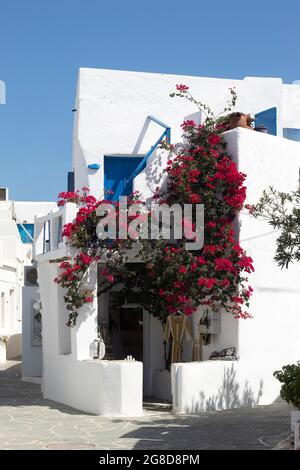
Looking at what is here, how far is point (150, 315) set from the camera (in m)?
19.3

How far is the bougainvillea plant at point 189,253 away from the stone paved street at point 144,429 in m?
2.21

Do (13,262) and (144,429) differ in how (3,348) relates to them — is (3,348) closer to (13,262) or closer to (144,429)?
(13,262)

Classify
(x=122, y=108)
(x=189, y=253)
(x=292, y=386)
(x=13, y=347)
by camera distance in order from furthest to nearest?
(x=13, y=347) < (x=122, y=108) < (x=189, y=253) < (x=292, y=386)

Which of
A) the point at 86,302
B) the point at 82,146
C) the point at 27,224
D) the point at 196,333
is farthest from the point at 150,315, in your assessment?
the point at 27,224

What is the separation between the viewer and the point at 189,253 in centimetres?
1638

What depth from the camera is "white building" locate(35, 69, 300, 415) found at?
51.6 feet

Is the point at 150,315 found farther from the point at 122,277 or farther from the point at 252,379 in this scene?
the point at 252,379

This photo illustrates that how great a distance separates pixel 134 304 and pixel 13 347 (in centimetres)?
1662

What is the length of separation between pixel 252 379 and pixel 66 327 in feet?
15.1

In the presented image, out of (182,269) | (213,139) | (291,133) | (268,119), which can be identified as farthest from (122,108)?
(291,133)

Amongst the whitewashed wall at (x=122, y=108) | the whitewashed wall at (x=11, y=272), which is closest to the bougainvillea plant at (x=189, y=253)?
the whitewashed wall at (x=122, y=108)

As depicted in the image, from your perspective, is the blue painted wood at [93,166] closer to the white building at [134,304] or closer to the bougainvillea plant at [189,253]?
the white building at [134,304]

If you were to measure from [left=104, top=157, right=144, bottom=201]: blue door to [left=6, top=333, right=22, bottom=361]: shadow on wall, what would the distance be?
57.2ft

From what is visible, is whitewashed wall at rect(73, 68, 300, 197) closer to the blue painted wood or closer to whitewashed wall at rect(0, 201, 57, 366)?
the blue painted wood
